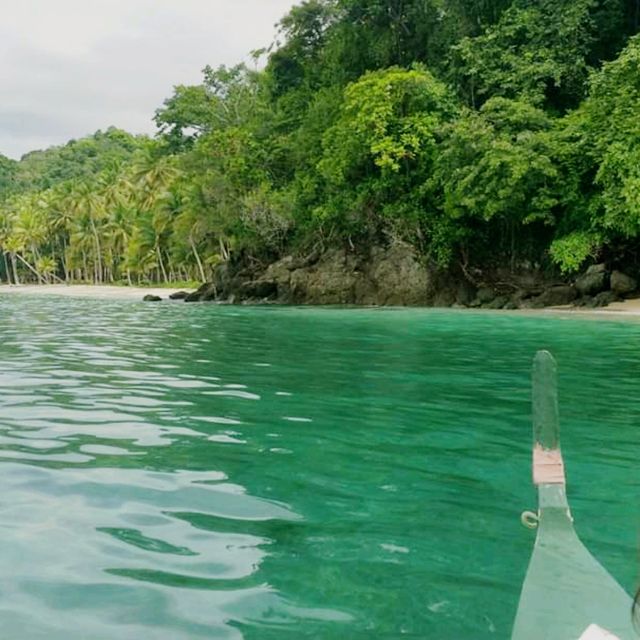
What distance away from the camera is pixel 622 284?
22750 mm

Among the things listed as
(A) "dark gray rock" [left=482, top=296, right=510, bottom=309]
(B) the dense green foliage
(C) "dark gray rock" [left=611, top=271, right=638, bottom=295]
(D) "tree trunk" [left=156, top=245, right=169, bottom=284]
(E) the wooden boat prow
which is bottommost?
(E) the wooden boat prow

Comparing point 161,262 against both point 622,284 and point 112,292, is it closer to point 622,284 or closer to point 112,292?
point 112,292

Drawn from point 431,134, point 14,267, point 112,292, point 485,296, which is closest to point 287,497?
point 485,296

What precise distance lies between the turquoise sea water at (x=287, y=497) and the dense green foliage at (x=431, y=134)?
1468cm

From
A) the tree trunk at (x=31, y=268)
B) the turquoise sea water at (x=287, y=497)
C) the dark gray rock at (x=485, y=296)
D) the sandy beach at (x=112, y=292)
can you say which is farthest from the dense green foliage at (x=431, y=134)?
the tree trunk at (x=31, y=268)

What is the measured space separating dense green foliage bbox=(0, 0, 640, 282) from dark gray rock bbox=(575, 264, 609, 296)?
2.42 feet

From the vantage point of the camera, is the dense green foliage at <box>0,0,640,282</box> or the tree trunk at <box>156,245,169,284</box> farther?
the tree trunk at <box>156,245,169,284</box>

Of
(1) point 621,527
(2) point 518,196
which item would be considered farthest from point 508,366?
(2) point 518,196

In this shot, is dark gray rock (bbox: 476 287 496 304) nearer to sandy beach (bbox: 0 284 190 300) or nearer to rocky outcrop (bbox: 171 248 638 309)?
rocky outcrop (bbox: 171 248 638 309)

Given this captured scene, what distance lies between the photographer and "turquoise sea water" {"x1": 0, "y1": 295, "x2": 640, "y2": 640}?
2664 mm

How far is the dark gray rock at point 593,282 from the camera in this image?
22844 millimetres

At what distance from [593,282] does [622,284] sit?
88 centimetres

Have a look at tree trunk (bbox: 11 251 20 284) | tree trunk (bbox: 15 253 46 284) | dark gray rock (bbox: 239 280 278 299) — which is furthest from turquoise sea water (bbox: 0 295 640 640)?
tree trunk (bbox: 11 251 20 284)

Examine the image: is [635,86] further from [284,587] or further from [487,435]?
[284,587]
